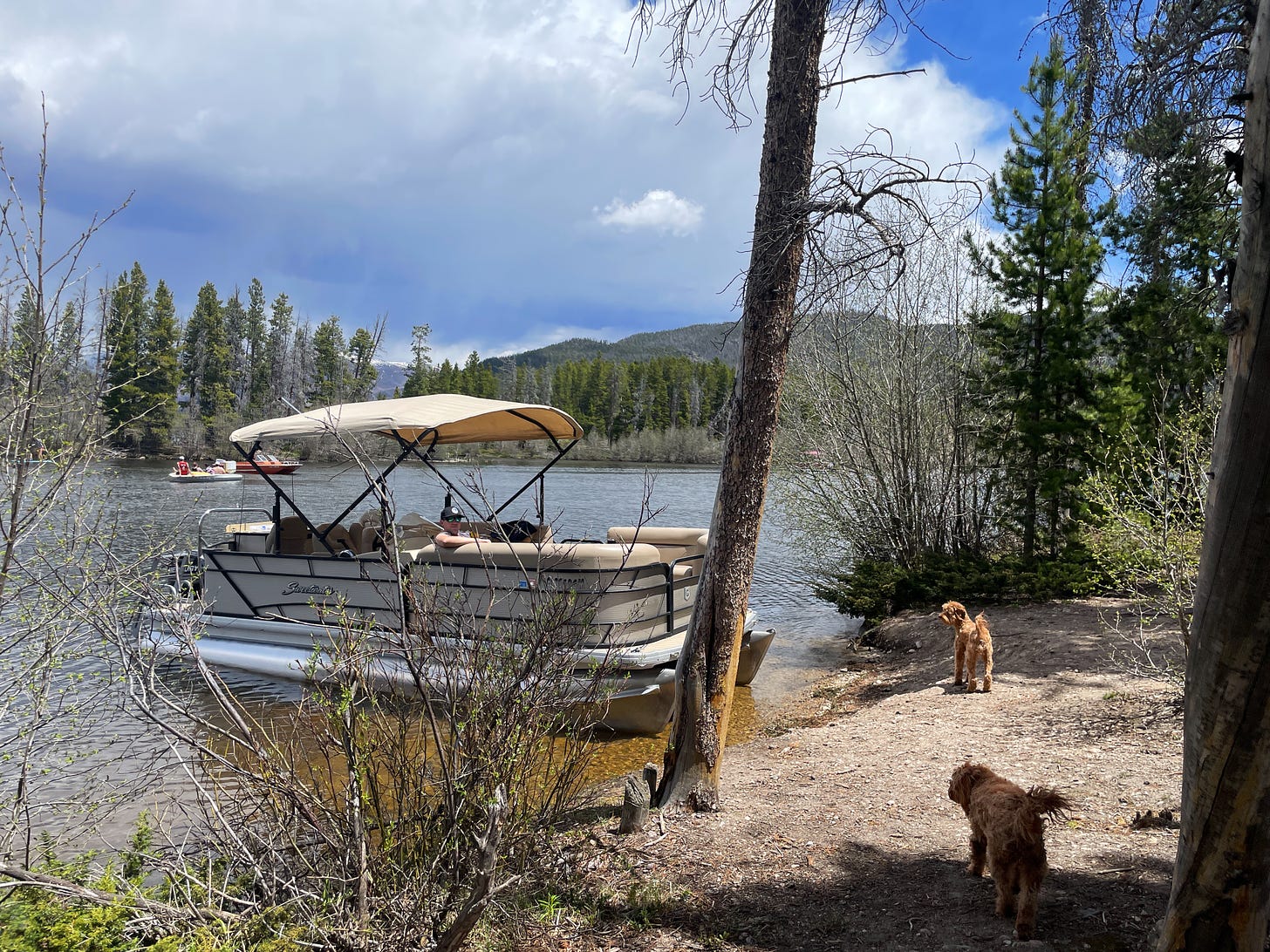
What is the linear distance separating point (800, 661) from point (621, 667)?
494 cm

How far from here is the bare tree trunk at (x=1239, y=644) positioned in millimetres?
2348

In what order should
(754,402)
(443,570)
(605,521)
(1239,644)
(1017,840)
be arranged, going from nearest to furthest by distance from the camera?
(1239,644), (1017,840), (754,402), (443,570), (605,521)

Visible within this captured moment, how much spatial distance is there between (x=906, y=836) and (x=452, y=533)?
6056mm

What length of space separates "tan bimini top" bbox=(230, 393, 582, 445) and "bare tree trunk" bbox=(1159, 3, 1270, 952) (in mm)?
6317

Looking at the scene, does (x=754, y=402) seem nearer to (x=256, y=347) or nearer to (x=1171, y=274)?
(x=1171, y=274)

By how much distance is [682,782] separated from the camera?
516 centimetres

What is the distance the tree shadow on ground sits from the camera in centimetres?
341

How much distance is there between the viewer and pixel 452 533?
9336mm

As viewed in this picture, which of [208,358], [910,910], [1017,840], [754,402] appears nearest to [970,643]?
[754,402]

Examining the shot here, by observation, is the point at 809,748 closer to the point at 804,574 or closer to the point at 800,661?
the point at 800,661

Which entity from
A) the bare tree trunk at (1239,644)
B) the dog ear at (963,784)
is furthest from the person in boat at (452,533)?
the bare tree trunk at (1239,644)

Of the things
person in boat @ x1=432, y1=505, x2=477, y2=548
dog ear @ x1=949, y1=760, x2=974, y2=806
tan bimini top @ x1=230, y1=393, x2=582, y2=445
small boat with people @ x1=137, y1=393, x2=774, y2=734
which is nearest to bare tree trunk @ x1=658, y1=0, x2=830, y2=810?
small boat with people @ x1=137, y1=393, x2=774, y2=734

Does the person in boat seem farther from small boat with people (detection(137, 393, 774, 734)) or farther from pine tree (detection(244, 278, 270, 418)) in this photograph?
pine tree (detection(244, 278, 270, 418))

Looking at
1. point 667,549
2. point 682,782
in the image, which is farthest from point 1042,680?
point 682,782
